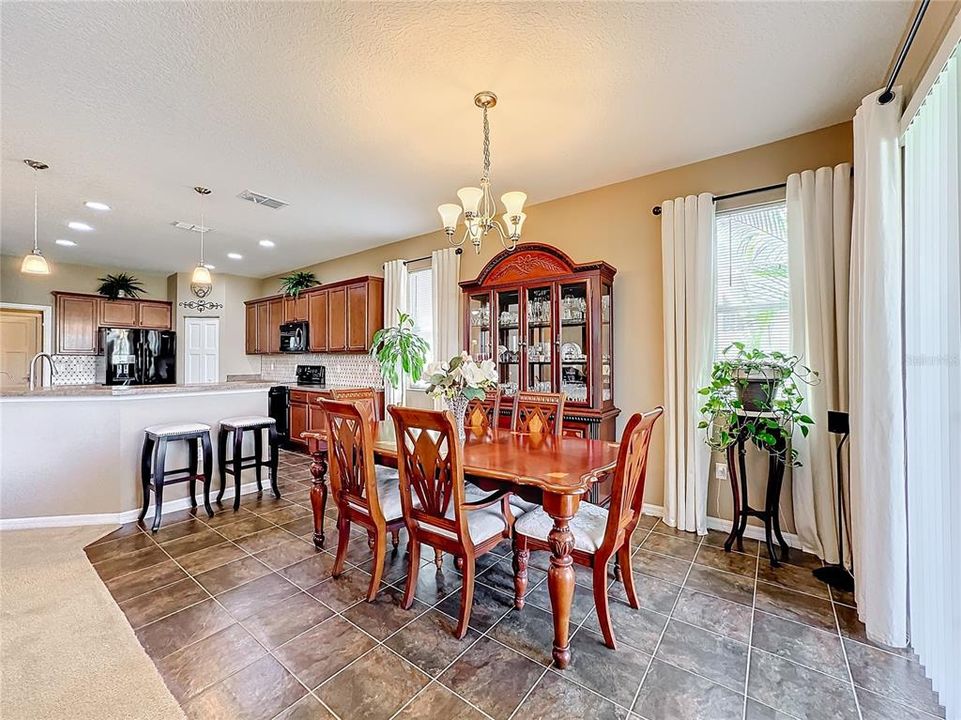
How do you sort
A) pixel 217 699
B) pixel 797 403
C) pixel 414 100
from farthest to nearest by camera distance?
1. pixel 797 403
2. pixel 414 100
3. pixel 217 699

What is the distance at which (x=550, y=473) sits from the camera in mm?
1926

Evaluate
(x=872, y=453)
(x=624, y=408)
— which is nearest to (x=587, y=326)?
(x=624, y=408)

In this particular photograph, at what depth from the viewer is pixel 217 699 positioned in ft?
5.34

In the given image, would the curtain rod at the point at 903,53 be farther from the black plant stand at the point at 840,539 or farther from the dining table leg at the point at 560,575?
the dining table leg at the point at 560,575

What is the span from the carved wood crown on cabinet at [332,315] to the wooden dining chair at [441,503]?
12.0ft

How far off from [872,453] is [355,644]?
2537 millimetres

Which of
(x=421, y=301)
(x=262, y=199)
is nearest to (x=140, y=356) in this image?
(x=262, y=199)

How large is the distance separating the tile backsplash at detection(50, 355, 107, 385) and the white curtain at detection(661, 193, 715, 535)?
7.85 metres

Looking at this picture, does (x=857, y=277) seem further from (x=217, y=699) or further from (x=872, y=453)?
(x=217, y=699)

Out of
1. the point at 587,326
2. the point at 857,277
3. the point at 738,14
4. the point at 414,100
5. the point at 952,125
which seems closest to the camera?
the point at 952,125

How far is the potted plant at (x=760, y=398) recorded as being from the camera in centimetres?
275

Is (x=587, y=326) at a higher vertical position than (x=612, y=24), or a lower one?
lower

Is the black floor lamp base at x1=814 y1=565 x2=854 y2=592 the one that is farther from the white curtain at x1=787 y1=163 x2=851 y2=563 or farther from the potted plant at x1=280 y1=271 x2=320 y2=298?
the potted plant at x1=280 y1=271 x2=320 y2=298

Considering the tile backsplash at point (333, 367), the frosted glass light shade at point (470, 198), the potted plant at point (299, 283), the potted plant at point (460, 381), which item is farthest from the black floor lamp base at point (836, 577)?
the potted plant at point (299, 283)
